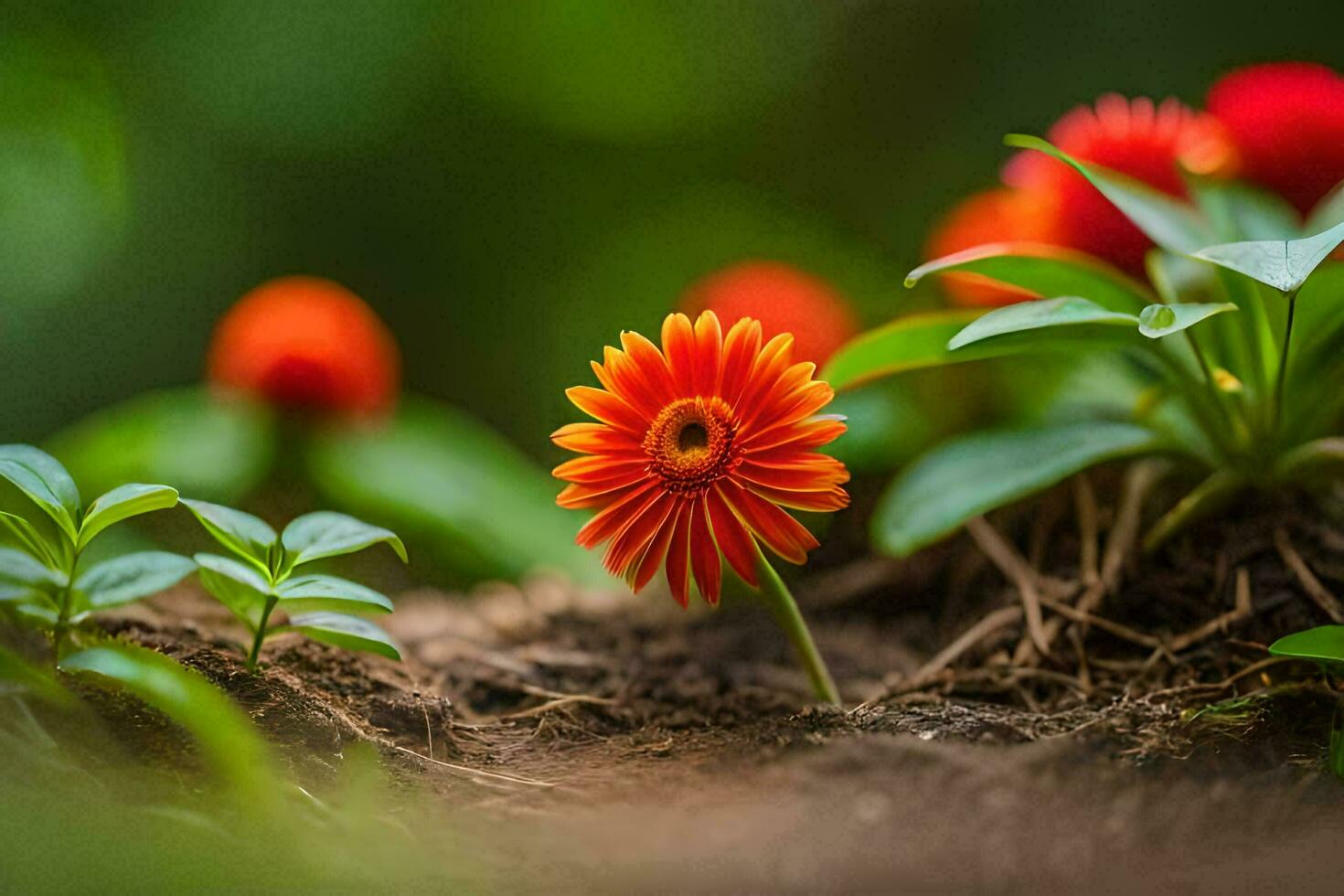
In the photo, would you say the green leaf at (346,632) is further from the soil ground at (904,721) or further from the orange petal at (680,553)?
the orange petal at (680,553)

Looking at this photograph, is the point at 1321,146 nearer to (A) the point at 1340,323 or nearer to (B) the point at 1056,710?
(A) the point at 1340,323

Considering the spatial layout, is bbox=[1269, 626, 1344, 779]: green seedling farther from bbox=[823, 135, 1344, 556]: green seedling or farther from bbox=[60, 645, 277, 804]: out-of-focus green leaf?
bbox=[60, 645, 277, 804]: out-of-focus green leaf

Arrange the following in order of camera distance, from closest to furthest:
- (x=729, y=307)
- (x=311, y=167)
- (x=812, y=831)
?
1. (x=812, y=831)
2. (x=729, y=307)
3. (x=311, y=167)

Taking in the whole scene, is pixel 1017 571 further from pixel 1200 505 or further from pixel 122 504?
pixel 122 504

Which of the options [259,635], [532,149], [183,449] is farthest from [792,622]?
[532,149]

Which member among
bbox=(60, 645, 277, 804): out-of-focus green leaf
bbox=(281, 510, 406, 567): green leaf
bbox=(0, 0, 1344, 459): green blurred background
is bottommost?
bbox=(60, 645, 277, 804): out-of-focus green leaf

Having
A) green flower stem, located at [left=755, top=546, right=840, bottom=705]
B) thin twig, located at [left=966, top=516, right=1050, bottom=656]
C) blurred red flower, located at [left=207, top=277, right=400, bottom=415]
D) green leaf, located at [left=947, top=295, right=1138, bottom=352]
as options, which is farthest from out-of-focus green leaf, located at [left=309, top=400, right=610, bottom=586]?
green leaf, located at [left=947, top=295, right=1138, bottom=352]

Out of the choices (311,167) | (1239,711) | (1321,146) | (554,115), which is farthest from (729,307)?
(311,167)
